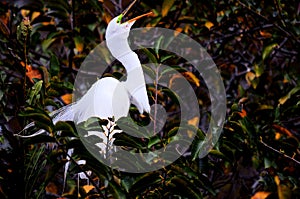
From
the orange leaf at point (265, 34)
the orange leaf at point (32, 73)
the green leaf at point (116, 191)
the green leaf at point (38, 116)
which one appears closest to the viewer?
the green leaf at point (38, 116)

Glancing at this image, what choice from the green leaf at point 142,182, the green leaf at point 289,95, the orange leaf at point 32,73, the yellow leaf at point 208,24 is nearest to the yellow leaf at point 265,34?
the yellow leaf at point 208,24

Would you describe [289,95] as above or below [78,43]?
below

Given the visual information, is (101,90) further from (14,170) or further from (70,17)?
(70,17)

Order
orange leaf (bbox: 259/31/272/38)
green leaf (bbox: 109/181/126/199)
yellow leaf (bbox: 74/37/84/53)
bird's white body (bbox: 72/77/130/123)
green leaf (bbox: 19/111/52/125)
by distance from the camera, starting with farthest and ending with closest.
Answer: orange leaf (bbox: 259/31/272/38) < yellow leaf (bbox: 74/37/84/53) < bird's white body (bbox: 72/77/130/123) < green leaf (bbox: 109/181/126/199) < green leaf (bbox: 19/111/52/125)

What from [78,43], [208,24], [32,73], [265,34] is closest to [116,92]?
[32,73]

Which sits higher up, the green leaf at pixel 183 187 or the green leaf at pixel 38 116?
the green leaf at pixel 38 116

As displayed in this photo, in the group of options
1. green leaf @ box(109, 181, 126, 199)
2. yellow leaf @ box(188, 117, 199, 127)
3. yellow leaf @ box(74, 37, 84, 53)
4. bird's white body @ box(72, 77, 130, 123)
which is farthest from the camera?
yellow leaf @ box(74, 37, 84, 53)

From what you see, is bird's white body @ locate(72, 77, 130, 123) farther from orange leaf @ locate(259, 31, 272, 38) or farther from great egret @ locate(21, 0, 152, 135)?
orange leaf @ locate(259, 31, 272, 38)

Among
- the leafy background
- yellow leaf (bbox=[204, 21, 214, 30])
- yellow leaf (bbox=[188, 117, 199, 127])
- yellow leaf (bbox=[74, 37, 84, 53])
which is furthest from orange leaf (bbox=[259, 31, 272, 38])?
yellow leaf (bbox=[74, 37, 84, 53])

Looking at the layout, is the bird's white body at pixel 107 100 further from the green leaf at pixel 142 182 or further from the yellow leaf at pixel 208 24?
the yellow leaf at pixel 208 24

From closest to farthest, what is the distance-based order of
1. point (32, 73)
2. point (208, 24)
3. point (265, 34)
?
point (32, 73), point (208, 24), point (265, 34)

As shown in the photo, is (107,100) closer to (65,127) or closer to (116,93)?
(116,93)

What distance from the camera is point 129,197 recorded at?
3.74 feet

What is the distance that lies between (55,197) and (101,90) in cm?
53
